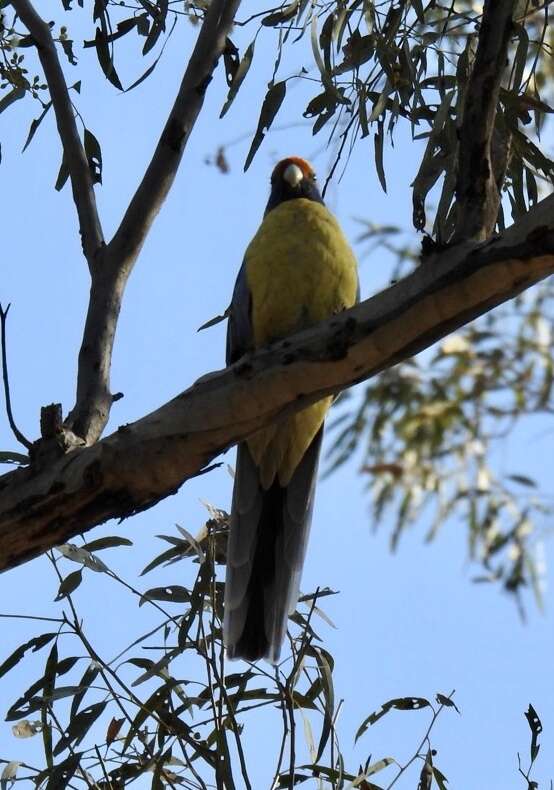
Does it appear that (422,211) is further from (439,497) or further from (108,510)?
(439,497)

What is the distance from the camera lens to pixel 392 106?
3.61 meters

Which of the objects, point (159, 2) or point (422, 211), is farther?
point (159, 2)

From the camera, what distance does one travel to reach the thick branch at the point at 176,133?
3.27m

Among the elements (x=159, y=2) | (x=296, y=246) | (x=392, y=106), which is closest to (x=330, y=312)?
(x=296, y=246)

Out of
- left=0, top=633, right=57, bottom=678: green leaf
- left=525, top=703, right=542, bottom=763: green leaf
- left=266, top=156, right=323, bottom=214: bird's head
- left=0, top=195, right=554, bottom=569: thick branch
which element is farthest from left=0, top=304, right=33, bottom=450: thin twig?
left=266, top=156, right=323, bottom=214: bird's head

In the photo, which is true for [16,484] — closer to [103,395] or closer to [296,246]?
[103,395]

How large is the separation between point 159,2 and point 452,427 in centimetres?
198

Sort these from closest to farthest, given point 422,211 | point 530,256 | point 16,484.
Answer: point 530,256
point 16,484
point 422,211

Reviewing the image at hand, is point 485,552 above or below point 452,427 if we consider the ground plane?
below

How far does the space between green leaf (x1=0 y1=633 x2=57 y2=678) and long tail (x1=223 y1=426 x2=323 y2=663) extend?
51cm

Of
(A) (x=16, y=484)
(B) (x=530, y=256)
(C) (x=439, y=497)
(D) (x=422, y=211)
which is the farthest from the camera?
(C) (x=439, y=497)

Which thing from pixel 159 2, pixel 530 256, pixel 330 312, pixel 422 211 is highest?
pixel 159 2

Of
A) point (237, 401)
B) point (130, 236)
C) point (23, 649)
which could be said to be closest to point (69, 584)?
point (23, 649)

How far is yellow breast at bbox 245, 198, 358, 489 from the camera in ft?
11.6
